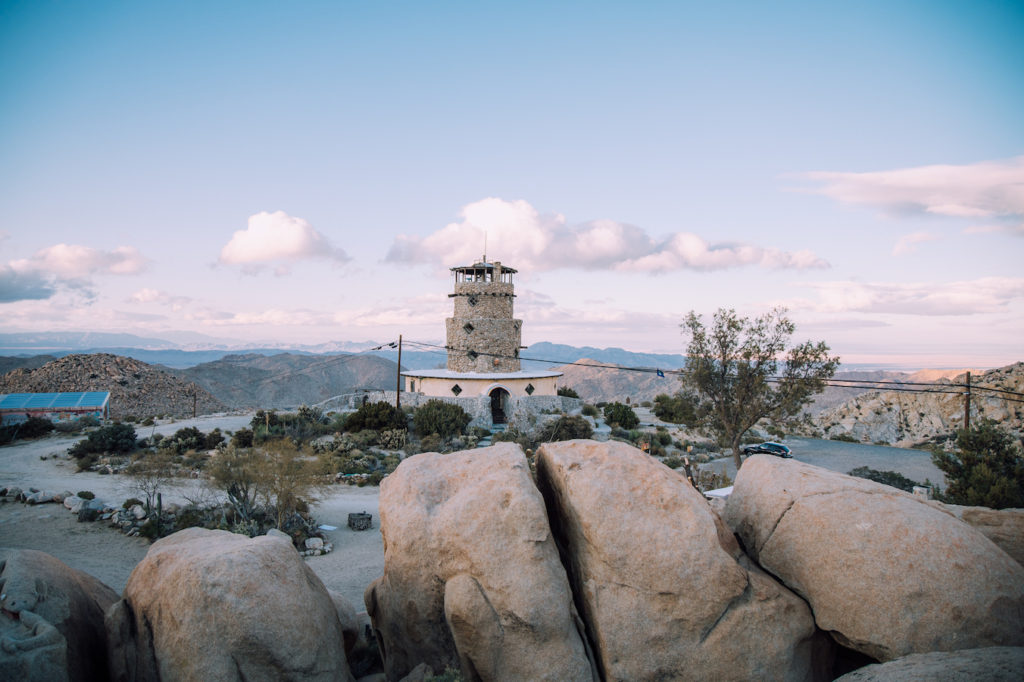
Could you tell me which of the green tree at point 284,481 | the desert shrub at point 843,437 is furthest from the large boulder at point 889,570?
the desert shrub at point 843,437

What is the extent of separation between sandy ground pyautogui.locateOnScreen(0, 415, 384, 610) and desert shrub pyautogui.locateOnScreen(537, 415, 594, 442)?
509 inches

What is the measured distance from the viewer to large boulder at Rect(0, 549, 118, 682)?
235 inches

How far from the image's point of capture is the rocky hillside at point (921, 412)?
34747 millimetres

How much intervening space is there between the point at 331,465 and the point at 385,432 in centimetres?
1121

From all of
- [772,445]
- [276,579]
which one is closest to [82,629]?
[276,579]

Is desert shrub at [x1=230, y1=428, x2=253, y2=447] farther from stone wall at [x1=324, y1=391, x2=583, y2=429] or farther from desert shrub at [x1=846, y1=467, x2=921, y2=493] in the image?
desert shrub at [x1=846, y1=467, x2=921, y2=493]

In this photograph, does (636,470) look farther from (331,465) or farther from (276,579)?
(331,465)

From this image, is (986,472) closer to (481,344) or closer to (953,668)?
(953,668)

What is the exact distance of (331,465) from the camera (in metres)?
21.7

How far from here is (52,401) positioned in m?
38.9

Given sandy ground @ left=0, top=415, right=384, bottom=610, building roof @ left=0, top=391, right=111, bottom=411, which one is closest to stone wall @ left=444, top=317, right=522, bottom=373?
sandy ground @ left=0, top=415, right=384, bottom=610

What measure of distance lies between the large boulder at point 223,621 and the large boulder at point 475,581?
3.67 feet

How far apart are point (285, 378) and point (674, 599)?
107963 millimetres

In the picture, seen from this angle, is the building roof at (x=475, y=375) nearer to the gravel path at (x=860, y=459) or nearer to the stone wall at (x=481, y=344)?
the stone wall at (x=481, y=344)
